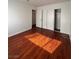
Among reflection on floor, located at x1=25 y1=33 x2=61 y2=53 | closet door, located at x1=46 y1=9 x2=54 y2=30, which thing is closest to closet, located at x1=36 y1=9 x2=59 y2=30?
closet door, located at x1=46 y1=9 x2=54 y2=30

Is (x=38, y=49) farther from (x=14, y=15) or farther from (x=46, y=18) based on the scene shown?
(x=46, y=18)

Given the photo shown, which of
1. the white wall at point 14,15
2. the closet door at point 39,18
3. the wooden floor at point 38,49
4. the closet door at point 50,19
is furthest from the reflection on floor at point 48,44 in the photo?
the closet door at point 39,18

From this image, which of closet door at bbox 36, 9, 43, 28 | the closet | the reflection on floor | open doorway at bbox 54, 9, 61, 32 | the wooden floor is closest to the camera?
the wooden floor

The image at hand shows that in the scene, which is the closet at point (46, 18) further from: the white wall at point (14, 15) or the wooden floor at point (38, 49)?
the wooden floor at point (38, 49)

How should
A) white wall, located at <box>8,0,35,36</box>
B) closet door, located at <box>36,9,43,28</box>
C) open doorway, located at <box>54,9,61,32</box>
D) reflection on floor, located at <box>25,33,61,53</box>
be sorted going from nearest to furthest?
1. reflection on floor, located at <box>25,33,61,53</box>
2. white wall, located at <box>8,0,35,36</box>
3. open doorway, located at <box>54,9,61,32</box>
4. closet door, located at <box>36,9,43,28</box>

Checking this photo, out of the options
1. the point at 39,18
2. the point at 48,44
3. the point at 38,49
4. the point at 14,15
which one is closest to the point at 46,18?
the point at 39,18

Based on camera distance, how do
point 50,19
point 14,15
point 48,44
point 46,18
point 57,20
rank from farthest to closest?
point 46,18 → point 50,19 → point 57,20 → point 14,15 → point 48,44

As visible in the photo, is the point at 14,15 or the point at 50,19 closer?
the point at 14,15

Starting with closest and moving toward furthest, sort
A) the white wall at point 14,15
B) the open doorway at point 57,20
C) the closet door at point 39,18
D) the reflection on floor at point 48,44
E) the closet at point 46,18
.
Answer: the reflection on floor at point 48,44 < the white wall at point 14,15 < the open doorway at point 57,20 < the closet at point 46,18 < the closet door at point 39,18

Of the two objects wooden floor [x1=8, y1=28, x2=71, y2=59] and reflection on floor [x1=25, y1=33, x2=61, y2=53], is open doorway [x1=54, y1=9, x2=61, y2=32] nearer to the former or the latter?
reflection on floor [x1=25, y1=33, x2=61, y2=53]

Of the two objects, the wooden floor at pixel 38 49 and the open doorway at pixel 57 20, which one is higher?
the open doorway at pixel 57 20

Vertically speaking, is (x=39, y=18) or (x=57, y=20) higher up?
(x=39, y=18)
